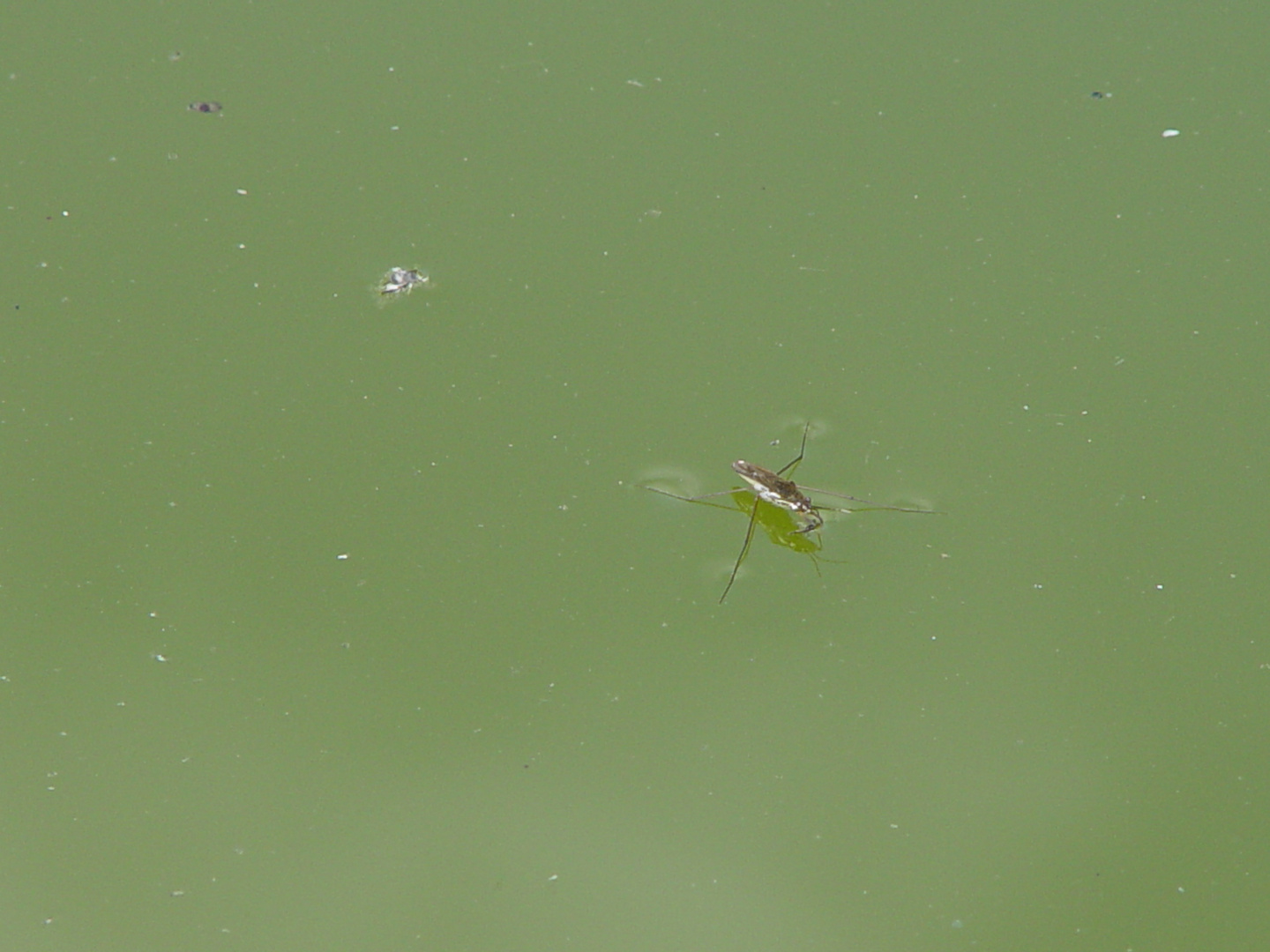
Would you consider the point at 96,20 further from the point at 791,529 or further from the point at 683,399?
the point at 791,529

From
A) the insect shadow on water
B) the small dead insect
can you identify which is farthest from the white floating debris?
the insect shadow on water

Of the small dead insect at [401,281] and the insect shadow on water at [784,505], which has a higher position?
the small dead insect at [401,281]

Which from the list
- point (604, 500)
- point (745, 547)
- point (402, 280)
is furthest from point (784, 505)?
point (402, 280)

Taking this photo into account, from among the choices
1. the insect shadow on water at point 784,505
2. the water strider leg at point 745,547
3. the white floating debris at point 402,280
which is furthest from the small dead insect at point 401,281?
the water strider leg at point 745,547

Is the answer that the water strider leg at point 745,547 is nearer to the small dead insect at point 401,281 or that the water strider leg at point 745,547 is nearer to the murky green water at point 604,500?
the murky green water at point 604,500

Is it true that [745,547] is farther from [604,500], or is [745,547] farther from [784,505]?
[604,500]

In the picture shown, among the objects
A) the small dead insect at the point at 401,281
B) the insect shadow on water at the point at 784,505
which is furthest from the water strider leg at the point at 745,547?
the small dead insect at the point at 401,281
